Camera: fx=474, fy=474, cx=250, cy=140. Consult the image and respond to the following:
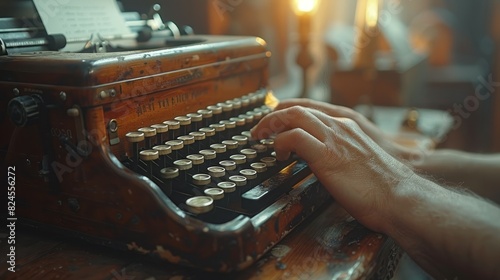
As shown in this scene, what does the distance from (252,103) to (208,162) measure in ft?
1.34

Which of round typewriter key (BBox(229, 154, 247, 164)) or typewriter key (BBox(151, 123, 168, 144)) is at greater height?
typewriter key (BBox(151, 123, 168, 144))

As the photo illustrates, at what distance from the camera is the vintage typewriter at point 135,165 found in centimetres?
85

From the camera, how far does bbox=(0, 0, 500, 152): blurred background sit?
90.9 inches

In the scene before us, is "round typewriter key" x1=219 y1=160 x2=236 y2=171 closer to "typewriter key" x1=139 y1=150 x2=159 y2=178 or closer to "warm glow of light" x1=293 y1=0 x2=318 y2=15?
"typewriter key" x1=139 y1=150 x2=159 y2=178

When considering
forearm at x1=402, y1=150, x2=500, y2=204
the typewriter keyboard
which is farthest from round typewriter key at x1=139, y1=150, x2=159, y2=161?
forearm at x1=402, y1=150, x2=500, y2=204

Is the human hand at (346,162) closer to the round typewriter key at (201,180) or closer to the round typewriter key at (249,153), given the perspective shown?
the round typewriter key at (249,153)

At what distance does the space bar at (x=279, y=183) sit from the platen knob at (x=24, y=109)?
1.44 feet

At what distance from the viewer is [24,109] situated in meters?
0.91

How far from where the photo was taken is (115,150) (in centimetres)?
98

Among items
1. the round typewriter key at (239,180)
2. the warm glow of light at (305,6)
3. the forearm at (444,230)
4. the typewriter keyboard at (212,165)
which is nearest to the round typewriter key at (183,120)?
the typewriter keyboard at (212,165)

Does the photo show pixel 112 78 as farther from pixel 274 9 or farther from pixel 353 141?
pixel 274 9

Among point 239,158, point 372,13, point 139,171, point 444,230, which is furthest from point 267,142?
point 372,13

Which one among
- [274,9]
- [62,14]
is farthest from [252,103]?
[274,9]

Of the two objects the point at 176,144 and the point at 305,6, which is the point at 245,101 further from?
the point at 305,6
